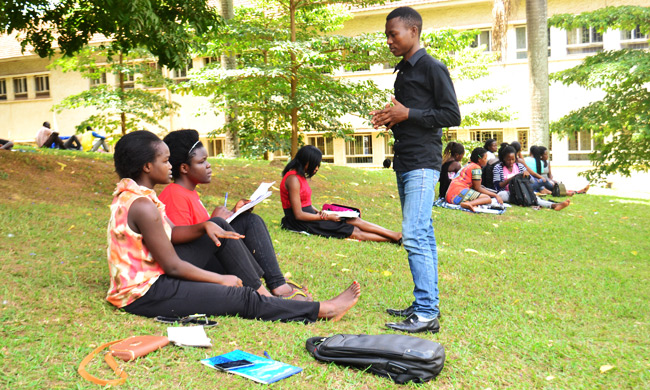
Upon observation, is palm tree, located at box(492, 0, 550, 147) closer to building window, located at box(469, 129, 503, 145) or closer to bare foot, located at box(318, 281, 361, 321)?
building window, located at box(469, 129, 503, 145)

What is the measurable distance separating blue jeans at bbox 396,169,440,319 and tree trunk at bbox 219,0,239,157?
8.54 metres

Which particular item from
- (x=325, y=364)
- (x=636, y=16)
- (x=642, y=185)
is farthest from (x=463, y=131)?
(x=325, y=364)

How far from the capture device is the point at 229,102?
12539 millimetres

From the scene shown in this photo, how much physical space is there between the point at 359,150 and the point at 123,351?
84.7 feet

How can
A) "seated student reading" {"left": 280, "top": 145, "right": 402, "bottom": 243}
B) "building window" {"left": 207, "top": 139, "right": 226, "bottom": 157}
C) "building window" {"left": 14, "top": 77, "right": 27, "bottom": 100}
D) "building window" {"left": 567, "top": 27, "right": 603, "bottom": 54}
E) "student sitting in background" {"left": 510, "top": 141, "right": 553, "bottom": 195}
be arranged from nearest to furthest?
"seated student reading" {"left": 280, "top": 145, "right": 402, "bottom": 243}, "student sitting in background" {"left": 510, "top": 141, "right": 553, "bottom": 195}, "building window" {"left": 567, "top": 27, "right": 603, "bottom": 54}, "building window" {"left": 207, "top": 139, "right": 226, "bottom": 157}, "building window" {"left": 14, "top": 77, "right": 27, "bottom": 100}

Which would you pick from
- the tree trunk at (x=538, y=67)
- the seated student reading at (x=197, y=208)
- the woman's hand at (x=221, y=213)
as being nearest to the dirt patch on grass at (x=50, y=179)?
the seated student reading at (x=197, y=208)

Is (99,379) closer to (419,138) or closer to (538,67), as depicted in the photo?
(419,138)

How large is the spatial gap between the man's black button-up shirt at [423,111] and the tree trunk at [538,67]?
13.2 meters

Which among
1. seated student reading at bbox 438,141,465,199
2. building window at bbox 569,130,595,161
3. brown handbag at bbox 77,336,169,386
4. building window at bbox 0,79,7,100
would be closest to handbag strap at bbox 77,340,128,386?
brown handbag at bbox 77,336,169,386

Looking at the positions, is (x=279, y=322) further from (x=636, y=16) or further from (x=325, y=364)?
(x=636, y=16)

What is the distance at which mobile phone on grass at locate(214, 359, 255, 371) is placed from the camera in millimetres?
3262

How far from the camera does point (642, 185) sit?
76.1ft

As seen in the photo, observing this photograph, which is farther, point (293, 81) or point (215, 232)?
point (293, 81)

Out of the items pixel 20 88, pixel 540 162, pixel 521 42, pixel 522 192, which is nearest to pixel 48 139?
pixel 522 192
